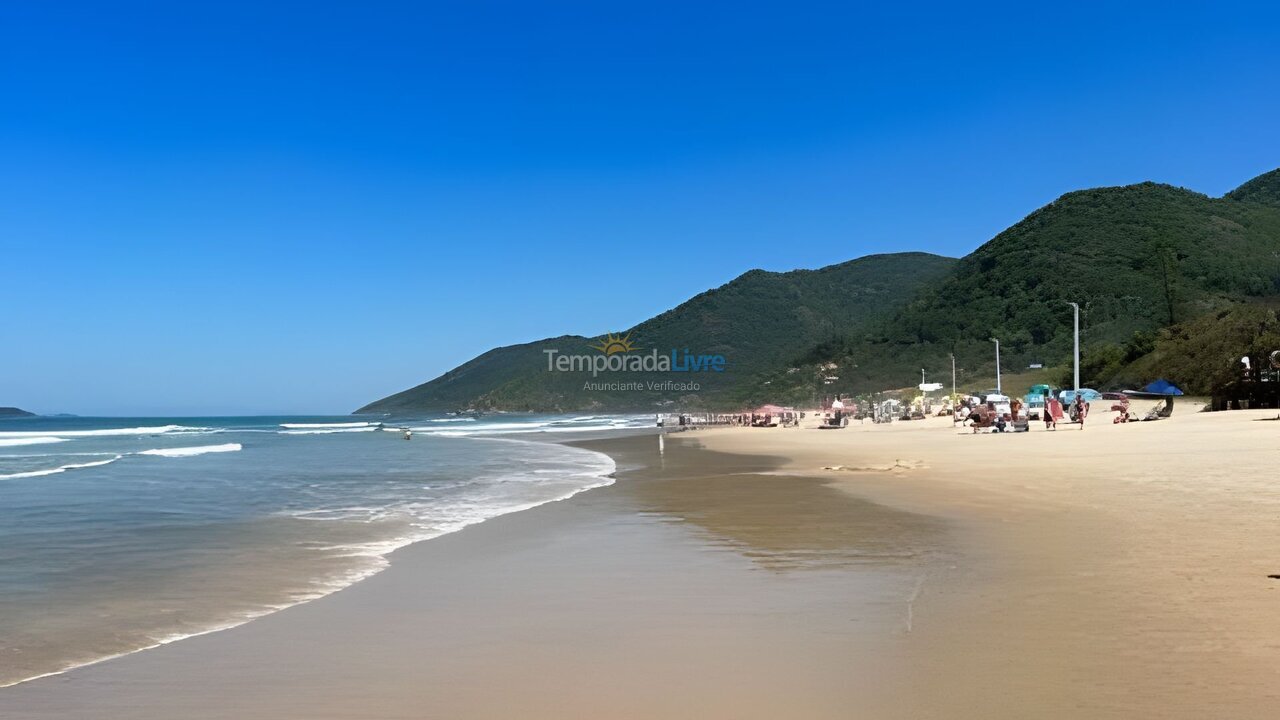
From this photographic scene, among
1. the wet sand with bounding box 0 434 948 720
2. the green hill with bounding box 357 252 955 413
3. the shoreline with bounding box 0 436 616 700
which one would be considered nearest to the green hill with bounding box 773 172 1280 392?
the green hill with bounding box 357 252 955 413

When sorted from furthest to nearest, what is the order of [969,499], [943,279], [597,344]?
1. [597,344]
2. [943,279]
3. [969,499]

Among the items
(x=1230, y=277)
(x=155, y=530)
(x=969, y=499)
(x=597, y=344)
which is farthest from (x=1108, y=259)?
(x=597, y=344)

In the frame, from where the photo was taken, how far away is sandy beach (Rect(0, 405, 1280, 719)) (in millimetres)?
4805

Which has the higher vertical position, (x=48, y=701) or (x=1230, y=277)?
(x=1230, y=277)

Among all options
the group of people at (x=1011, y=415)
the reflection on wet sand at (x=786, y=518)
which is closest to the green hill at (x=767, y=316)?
the group of people at (x=1011, y=415)

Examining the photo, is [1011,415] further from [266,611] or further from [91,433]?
[91,433]

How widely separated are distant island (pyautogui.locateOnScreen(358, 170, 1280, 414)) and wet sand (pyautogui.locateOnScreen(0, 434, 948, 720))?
130 feet

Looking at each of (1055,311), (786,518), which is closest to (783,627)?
(786,518)

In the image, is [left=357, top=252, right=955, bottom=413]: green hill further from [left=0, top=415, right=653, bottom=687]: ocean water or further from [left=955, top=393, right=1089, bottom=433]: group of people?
[left=0, top=415, right=653, bottom=687]: ocean water

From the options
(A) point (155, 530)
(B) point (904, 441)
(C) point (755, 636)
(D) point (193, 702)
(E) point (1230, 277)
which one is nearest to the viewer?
(D) point (193, 702)

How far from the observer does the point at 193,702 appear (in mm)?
5055

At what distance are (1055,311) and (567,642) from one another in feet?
318

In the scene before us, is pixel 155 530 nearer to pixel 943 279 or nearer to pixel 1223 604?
pixel 1223 604

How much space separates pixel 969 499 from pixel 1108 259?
92402 mm
